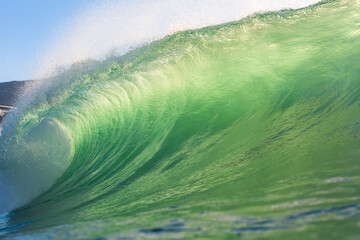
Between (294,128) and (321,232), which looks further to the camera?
(294,128)

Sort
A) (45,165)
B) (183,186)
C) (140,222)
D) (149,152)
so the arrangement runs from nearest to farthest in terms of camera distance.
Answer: (140,222), (183,186), (149,152), (45,165)

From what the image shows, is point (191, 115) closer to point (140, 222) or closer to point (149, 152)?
point (149, 152)

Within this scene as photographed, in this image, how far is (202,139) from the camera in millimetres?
4594

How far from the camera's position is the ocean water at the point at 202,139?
6.07 ft

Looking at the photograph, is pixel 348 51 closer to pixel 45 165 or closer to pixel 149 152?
pixel 149 152

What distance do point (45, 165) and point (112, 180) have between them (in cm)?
175

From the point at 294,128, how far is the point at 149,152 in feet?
6.77

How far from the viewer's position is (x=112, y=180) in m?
4.44

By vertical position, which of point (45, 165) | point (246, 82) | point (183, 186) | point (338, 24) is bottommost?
point (183, 186)

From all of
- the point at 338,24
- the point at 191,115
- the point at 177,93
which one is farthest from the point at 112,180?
the point at 338,24

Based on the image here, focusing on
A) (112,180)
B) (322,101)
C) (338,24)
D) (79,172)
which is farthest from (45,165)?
(338,24)

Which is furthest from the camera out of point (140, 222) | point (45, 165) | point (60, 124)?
point (60, 124)

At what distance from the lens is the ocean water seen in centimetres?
185

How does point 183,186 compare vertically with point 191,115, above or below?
below
